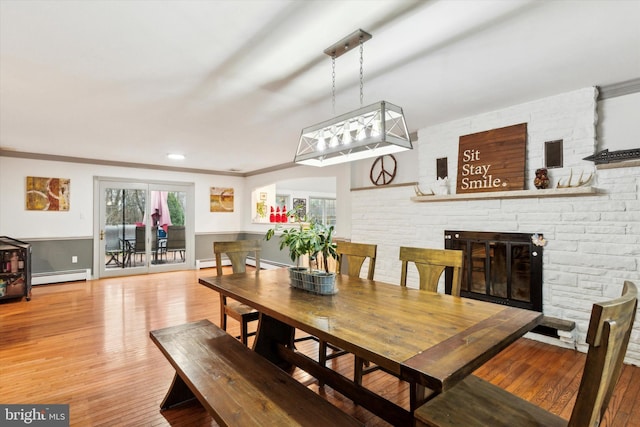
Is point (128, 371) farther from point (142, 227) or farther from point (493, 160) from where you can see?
point (142, 227)

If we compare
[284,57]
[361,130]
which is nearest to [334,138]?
[361,130]

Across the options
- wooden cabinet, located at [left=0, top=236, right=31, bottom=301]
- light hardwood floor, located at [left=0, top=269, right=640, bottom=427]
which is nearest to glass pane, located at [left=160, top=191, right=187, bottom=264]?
wooden cabinet, located at [left=0, top=236, right=31, bottom=301]

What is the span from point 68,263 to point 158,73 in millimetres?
5308

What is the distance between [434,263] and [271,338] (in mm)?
1404

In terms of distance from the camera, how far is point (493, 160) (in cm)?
345

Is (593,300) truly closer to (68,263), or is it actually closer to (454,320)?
(454,320)

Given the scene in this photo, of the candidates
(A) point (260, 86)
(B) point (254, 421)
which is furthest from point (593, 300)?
(A) point (260, 86)

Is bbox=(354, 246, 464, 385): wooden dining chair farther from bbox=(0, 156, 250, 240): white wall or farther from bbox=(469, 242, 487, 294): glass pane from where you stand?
bbox=(0, 156, 250, 240): white wall

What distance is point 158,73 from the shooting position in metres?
2.51

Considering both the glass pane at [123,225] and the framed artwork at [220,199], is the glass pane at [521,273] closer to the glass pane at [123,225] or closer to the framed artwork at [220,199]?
the framed artwork at [220,199]

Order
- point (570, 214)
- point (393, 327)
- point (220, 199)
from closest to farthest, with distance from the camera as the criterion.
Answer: point (393, 327) → point (570, 214) → point (220, 199)

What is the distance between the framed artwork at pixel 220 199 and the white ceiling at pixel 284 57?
4.03 meters

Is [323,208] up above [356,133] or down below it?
below

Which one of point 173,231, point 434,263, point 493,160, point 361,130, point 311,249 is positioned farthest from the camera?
point 173,231
